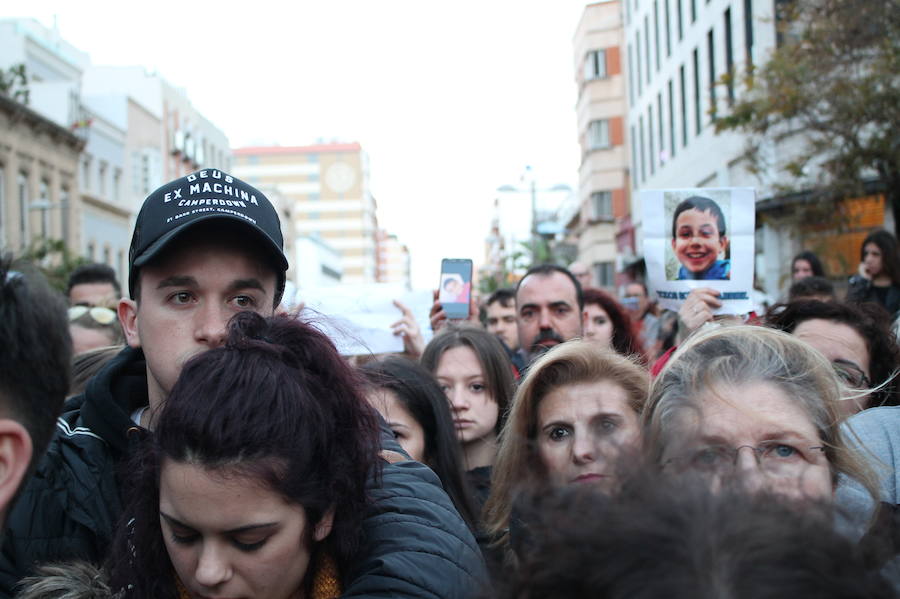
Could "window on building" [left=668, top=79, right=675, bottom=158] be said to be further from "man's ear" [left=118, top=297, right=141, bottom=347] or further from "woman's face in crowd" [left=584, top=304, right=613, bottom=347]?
"man's ear" [left=118, top=297, right=141, bottom=347]

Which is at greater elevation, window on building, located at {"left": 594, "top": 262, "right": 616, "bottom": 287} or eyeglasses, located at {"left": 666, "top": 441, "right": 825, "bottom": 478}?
window on building, located at {"left": 594, "top": 262, "right": 616, "bottom": 287}

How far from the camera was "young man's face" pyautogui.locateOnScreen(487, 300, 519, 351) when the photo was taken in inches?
314

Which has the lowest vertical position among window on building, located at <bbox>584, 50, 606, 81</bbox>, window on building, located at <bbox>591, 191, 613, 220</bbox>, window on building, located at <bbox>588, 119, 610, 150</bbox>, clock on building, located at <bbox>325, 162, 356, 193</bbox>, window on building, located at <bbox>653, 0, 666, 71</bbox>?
window on building, located at <bbox>591, 191, 613, 220</bbox>

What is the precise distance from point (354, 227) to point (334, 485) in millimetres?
151415

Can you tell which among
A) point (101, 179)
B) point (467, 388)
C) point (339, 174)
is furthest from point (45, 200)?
point (339, 174)

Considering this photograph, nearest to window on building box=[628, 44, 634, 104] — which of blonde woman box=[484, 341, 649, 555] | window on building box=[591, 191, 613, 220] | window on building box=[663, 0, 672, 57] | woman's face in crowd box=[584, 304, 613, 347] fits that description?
window on building box=[663, 0, 672, 57]

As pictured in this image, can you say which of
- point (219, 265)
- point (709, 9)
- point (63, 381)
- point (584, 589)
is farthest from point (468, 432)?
point (709, 9)

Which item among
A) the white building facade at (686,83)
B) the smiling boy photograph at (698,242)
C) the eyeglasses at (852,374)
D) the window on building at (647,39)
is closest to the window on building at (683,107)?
the white building facade at (686,83)

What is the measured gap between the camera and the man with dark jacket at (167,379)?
208 cm

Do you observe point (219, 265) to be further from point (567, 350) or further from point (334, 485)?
point (567, 350)

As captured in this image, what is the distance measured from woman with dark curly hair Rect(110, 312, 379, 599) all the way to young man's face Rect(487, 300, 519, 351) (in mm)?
5897

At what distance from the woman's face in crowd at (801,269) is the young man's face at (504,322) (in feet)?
8.69

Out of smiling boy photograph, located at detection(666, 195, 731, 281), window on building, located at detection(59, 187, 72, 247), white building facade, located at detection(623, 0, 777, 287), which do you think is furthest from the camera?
window on building, located at detection(59, 187, 72, 247)

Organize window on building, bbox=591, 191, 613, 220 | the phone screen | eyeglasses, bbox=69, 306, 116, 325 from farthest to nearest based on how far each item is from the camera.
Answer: window on building, bbox=591, 191, 613, 220 → the phone screen → eyeglasses, bbox=69, 306, 116, 325
